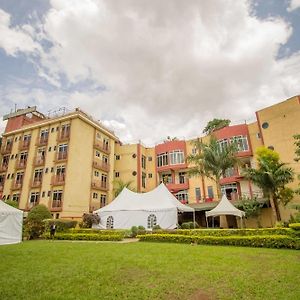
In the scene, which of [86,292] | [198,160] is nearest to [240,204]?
[198,160]

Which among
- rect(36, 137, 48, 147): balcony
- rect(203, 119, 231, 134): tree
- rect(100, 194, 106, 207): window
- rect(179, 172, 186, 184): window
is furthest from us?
rect(203, 119, 231, 134): tree

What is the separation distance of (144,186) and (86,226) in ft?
46.4

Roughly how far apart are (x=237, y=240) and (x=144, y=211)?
11.3 meters

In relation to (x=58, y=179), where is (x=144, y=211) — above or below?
below

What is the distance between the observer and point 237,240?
13.9m

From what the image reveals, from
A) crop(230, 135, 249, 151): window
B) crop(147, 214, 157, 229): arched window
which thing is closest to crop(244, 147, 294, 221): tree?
crop(230, 135, 249, 151): window

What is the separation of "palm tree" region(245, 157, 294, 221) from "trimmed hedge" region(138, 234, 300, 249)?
1041 cm

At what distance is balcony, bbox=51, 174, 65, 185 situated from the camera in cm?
2962

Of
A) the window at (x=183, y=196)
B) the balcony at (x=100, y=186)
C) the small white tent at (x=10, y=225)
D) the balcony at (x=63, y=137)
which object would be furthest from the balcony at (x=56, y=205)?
the window at (x=183, y=196)

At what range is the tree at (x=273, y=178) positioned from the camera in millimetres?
22234

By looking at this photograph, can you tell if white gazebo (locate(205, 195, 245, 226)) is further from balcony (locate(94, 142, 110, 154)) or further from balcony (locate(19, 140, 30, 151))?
balcony (locate(19, 140, 30, 151))

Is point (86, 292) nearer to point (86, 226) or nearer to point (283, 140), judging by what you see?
point (86, 226)

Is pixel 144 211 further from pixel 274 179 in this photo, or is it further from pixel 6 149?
pixel 6 149

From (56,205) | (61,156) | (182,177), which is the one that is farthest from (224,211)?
(61,156)
